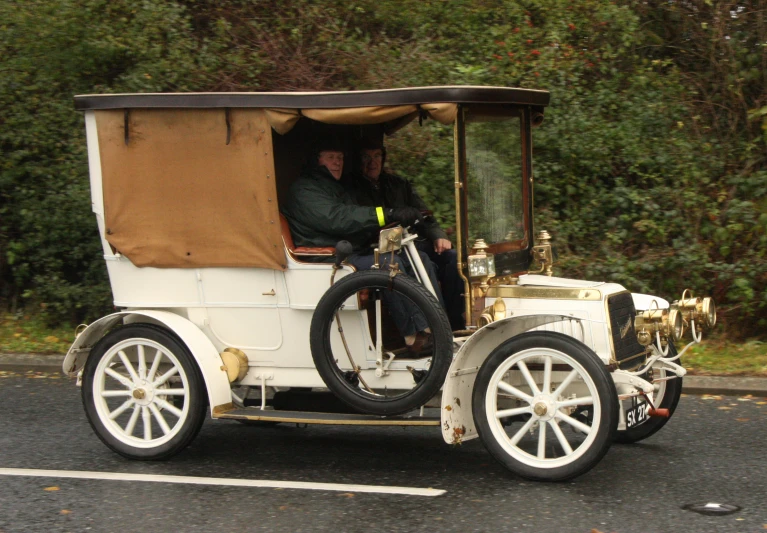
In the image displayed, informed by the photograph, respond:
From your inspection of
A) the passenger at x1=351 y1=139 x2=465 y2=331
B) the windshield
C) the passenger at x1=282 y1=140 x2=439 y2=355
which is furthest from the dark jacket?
the windshield

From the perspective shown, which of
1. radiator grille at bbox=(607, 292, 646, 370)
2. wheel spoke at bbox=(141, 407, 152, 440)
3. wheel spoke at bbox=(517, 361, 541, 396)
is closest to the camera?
wheel spoke at bbox=(517, 361, 541, 396)

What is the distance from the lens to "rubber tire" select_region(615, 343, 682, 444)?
594 centimetres

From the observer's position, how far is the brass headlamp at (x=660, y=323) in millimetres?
5562

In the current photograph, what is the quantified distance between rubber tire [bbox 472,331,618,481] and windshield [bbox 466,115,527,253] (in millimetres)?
708

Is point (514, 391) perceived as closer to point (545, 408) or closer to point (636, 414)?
point (545, 408)

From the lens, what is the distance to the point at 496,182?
5.86m

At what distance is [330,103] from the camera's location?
5484 mm

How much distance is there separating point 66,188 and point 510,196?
5783 millimetres

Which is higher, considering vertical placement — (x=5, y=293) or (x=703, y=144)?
(x=703, y=144)

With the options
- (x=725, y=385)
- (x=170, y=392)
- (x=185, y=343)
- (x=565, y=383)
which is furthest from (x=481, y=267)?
(x=725, y=385)

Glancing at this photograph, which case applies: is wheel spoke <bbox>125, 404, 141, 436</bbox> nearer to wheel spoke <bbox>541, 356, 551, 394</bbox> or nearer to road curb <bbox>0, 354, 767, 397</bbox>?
wheel spoke <bbox>541, 356, 551, 394</bbox>

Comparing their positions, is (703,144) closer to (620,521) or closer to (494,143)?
(494,143)

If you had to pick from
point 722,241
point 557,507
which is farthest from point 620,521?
point 722,241

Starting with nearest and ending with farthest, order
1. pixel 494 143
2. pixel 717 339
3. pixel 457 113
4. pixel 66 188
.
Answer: pixel 457 113
pixel 494 143
pixel 717 339
pixel 66 188
